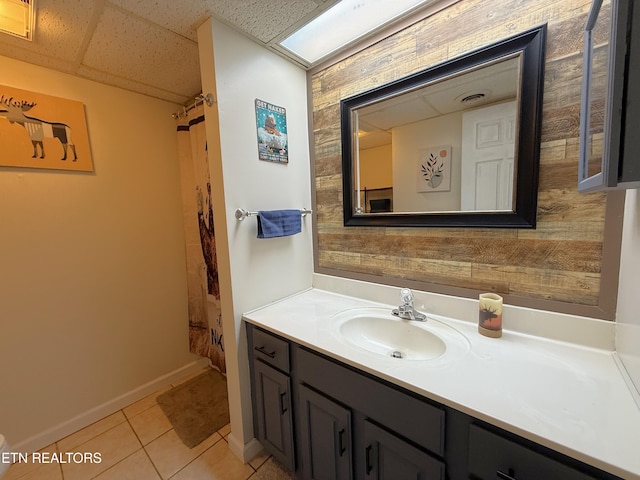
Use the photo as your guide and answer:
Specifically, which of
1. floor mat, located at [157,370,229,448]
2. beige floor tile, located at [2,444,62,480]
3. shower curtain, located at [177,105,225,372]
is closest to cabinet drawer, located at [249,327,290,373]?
shower curtain, located at [177,105,225,372]

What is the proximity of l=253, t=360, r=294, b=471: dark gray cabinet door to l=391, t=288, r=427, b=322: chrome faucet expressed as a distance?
60 cm

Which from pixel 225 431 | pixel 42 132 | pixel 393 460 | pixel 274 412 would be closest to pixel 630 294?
pixel 393 460

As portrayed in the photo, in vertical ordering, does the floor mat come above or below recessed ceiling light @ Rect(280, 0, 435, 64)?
below

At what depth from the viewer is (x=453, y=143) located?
1116 millimetres

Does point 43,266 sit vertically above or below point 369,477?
above

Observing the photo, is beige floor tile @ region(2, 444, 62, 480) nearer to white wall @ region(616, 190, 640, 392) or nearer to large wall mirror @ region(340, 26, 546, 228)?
large wall mirror @ region(340, 26, 546, 228)

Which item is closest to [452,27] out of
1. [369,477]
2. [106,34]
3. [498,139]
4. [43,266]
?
[498,139]

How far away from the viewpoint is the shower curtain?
1.81 meters

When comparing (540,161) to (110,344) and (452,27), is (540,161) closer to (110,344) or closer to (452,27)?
(452,27)

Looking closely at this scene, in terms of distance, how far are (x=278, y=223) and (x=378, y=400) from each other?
911 mm

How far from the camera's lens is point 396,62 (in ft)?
4.08

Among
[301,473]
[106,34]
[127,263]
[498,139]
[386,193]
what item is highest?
[106,34]

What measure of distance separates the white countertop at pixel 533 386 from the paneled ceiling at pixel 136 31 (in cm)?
139

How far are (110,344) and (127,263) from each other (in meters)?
0.55
